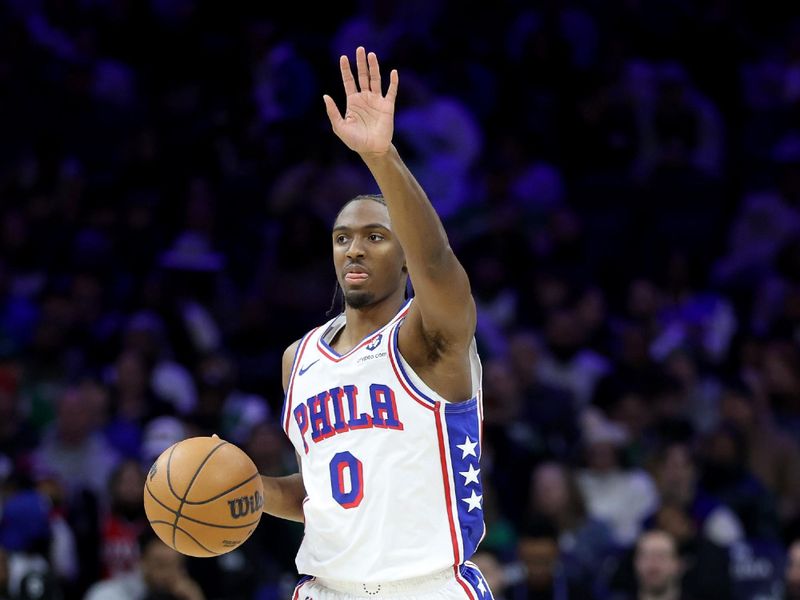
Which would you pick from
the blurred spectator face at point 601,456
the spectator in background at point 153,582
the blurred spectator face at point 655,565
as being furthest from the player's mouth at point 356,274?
the blurred spectator face at point 601,456

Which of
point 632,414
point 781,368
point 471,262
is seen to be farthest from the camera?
point 471,262

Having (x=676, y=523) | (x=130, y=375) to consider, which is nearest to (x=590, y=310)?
(x=676, y=523)

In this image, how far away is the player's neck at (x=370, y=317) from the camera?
193 inches

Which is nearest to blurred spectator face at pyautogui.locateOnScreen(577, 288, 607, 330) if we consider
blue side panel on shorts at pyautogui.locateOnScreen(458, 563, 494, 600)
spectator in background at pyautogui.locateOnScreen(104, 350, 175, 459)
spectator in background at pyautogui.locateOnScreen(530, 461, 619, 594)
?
spectator in background at pyautogui.locateOnScreen(530, 461, 619, 594)

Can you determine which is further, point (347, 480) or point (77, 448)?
point (77, 448)

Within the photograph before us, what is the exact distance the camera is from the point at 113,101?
12180 millimetres

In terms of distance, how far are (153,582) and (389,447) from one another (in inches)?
153

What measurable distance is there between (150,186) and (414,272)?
7.81 meters

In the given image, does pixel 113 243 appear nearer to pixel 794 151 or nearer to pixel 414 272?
pixel 794 151

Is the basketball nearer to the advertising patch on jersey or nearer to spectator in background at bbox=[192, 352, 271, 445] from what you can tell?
the advertising patch on jersey

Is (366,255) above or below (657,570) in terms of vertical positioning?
above

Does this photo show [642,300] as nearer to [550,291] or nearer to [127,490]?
[550,291]

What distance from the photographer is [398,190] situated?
13.7 feet

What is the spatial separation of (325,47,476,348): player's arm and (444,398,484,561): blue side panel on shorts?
1.66ft
